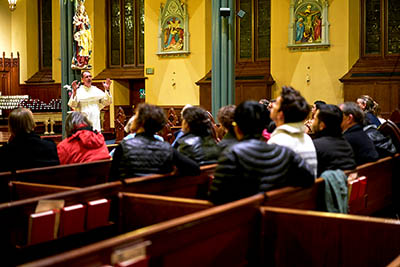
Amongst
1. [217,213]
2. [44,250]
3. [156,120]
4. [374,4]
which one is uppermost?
[374,4]

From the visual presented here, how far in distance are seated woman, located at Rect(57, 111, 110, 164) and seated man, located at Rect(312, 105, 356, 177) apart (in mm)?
2028

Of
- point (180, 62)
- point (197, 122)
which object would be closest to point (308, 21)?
point (180, 62)

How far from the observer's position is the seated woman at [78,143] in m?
4.98

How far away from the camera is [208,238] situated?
258 cm

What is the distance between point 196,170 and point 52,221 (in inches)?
50.3

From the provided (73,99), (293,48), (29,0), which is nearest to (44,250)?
(73,99)

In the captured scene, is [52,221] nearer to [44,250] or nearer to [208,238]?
[44,250]

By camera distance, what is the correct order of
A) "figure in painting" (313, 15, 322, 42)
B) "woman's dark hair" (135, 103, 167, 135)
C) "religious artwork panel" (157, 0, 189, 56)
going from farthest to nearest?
"religious artwork panel" (157, 0, 189, 56)
"figure in painting" (313, 15, 322, 42)
"woman's dark hair" (135, 103, 167, 135)

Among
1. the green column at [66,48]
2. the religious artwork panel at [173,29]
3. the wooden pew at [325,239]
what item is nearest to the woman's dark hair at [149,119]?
the wooden pew at [325,239]

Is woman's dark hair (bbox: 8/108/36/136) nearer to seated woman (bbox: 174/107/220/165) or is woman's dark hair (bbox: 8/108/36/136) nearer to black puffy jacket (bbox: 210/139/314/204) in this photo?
seated woman (bbox: 174/107/220/165)

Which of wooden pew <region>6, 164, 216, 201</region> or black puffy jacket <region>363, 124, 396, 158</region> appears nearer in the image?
wooden pew <region>6, 164, 216, 201</region>

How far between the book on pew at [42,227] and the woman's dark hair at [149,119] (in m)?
1.14

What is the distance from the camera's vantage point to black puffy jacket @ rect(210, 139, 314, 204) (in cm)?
302

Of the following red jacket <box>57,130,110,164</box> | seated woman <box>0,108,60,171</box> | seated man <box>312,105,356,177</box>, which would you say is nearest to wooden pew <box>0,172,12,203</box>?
seated woman <box>0,108,60,171</box>
